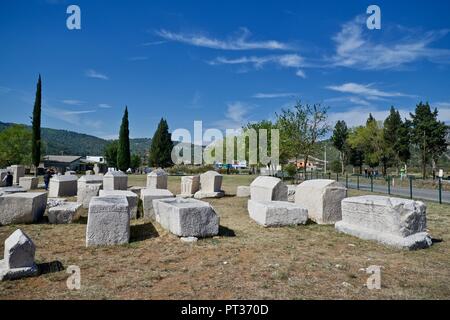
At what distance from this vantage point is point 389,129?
5178 cm

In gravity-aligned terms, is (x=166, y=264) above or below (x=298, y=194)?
below

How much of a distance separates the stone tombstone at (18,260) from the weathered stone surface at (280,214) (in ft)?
16.3

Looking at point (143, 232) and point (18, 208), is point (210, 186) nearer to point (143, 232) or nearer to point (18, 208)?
point (143, 232)

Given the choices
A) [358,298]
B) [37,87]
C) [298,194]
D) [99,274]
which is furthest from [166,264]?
[37,87]


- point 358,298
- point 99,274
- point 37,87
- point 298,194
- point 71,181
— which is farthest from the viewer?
point 37,87

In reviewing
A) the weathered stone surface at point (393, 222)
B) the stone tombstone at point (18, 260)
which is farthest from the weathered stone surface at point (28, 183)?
the weathered stone surface at point (393, 222)

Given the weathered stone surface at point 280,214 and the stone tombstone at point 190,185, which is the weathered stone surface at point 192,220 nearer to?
the weathered stone surface at point 280,214

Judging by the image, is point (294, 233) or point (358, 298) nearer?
point (358, 298)

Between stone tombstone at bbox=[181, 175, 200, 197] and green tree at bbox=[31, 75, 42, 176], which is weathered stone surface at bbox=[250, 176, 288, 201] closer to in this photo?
stone tombstone at bbox=[181, 175, 200, 197]

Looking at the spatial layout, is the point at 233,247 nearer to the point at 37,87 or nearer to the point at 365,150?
the point at 37,87

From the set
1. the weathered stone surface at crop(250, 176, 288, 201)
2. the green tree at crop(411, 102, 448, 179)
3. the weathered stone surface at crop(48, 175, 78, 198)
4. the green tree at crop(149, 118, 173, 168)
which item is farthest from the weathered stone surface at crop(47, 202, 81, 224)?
the green tree at crop(149, 118, 173, 168)

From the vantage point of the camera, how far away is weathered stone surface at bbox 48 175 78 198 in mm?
14922

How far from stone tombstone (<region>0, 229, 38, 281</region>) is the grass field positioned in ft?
0.49

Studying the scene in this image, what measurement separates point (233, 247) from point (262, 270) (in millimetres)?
1397
